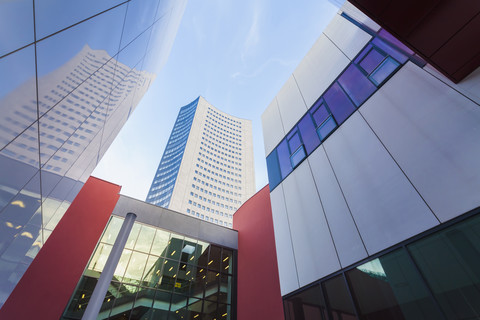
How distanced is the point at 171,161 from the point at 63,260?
102950mm

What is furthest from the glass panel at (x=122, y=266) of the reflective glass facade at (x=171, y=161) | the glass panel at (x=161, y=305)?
the reflective glass facade at (x=171, y=161)

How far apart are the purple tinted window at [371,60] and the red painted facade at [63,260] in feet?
47.3

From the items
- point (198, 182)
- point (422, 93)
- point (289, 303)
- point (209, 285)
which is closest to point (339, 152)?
point (422, 93)

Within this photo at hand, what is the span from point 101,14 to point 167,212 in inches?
538

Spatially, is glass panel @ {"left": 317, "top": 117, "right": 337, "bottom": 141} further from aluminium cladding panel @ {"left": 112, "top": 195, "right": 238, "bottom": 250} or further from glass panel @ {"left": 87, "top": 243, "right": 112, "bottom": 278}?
glass panel @ {"left": 87, "top": 243, "right": 112, "bottom": 278}

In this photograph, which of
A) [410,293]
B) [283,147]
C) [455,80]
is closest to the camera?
[410,293]

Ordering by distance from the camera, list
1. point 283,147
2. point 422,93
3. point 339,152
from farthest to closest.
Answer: point 283,147 → point 339,152 → point 422,93

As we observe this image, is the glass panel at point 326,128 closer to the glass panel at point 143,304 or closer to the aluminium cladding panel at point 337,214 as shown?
the aluminium cladding panel at point 337,214

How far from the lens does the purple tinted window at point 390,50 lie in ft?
23.1

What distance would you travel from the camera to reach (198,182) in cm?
9588

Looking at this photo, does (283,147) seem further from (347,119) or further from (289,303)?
(289,303)

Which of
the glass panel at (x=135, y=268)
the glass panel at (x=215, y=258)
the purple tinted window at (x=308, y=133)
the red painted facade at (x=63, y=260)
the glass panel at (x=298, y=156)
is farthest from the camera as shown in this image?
the glass panel at (x=215, y=258)

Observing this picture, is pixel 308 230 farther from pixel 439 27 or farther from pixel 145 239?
pixel 145 239

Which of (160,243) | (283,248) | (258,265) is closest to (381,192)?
(283,248)
